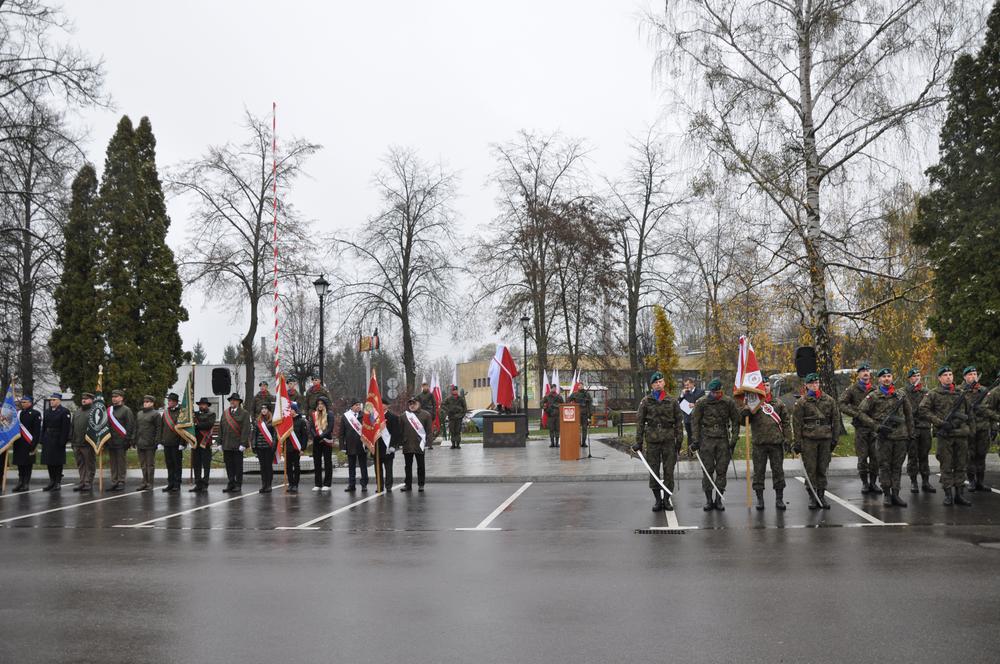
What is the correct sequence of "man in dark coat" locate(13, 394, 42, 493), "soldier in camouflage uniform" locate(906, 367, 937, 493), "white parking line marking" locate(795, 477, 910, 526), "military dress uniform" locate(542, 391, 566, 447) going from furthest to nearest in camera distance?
"military dress uniform" locate(542, 391, 566, 447) → "man in dark coat" locate(13, 394, 42, 493) → "soldier in camouflage uniform" locate(906, 367, 937, 493) → "white parking line marking" locate(795, 477, 910, 526)

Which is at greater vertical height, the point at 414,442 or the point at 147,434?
the point at 147,434

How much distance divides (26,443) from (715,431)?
14.3 metres

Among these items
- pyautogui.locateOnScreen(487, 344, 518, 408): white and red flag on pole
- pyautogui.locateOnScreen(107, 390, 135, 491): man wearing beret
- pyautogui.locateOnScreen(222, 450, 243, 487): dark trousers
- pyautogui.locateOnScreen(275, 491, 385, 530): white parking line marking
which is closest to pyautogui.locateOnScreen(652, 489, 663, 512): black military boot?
pyautogui.locateOnScreen(275, 491, 385, 530): white parking line marking

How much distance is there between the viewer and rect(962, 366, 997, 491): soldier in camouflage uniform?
14.3 meters

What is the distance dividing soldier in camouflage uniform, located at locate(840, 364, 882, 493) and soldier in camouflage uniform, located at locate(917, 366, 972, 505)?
931 millimetres

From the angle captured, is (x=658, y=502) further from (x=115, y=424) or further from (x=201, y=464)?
(x=115, y=424)

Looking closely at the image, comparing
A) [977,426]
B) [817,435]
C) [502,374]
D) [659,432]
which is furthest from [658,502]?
[502,374]

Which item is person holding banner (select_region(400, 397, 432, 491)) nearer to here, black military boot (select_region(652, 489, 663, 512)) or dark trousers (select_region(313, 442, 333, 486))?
dark trousers (select_region(313, 442, 333, 486))

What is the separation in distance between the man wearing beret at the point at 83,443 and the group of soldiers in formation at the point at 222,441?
0.07ft

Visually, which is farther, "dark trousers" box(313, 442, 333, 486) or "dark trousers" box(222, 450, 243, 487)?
"dark trousers" box(222, 450, 243, 487)

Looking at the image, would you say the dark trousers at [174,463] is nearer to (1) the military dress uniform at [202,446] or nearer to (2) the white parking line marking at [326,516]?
(1) the military dress uniform at [202,446]

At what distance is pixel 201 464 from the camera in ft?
58.6

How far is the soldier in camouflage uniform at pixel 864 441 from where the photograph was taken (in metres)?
14.9

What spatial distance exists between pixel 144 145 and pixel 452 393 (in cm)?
1792
